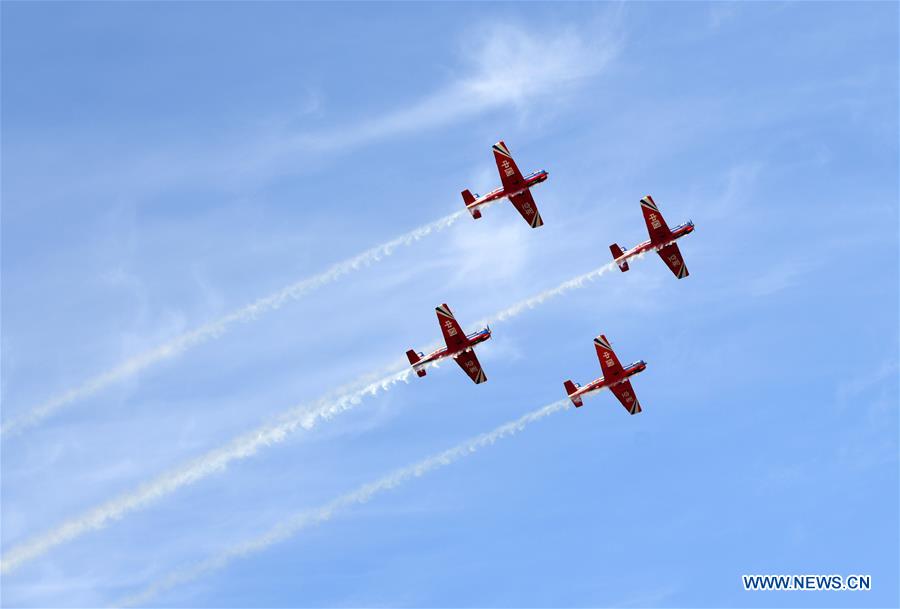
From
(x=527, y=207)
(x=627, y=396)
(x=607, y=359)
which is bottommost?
(x=627, y=396)

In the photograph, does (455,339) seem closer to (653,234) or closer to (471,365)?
(471,365)

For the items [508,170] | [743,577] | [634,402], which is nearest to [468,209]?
[508,170]

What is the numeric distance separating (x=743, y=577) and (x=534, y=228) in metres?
45.6

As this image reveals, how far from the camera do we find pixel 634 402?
15675cm

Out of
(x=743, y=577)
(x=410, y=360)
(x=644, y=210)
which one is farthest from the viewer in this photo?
(x=644, y=210)

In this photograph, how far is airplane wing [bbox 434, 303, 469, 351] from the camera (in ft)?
485

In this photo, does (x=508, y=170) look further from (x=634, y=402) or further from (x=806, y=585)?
(x=806, y=585)

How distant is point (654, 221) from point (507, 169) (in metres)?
17.5

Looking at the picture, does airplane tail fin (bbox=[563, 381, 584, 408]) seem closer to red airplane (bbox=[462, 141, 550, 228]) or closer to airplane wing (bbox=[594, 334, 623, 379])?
airplane wing (bbox=[594, 334, 623, 379])

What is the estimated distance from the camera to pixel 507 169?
154m

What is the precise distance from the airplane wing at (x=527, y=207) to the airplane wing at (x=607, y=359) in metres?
15.0

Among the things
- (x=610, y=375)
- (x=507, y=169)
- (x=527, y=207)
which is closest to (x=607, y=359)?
(x=610, y=375)

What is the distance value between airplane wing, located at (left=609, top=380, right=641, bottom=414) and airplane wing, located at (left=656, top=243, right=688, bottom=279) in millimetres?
14000

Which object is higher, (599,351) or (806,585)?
(599,351)
